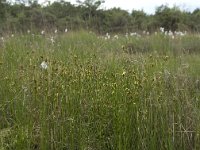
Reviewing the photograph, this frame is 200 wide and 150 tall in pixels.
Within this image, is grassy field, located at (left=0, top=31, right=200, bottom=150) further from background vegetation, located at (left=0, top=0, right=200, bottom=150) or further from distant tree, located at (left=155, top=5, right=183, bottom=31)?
distant tree, located at (left=155, top=5, right=183, bottom=31)

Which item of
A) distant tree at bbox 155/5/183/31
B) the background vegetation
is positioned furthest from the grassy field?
distant tree at bbox 155/5/183/31

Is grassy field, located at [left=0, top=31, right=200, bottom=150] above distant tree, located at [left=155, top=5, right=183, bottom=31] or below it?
below

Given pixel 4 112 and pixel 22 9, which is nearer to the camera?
pixel 4 112

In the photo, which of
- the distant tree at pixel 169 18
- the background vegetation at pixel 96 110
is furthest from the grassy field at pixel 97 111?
the distant tree at pixel 169 18

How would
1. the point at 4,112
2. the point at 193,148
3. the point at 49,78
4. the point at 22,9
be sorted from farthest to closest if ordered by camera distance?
the point at 22,9 < the point at 4,112 < the point at 49,78 < the point at 193,148

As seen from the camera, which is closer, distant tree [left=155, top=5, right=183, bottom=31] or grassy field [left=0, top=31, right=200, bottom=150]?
grassy field [left=0, top=31, right=200, bottom=150]

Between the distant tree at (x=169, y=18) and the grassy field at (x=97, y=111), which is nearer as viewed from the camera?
the grassy field at (x=97, y=111)

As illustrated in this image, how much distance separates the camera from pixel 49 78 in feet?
9.71

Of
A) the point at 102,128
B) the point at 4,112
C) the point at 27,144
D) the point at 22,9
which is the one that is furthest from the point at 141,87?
the point at 22,9

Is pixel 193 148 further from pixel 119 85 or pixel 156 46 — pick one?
pixel 156 46

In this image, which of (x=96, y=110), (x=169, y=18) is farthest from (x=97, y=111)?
(x=169, y=18)

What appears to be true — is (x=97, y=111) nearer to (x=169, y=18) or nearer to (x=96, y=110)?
(x=96, y=110)

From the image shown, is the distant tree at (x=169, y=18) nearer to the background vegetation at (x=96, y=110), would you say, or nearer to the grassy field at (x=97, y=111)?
the background vegetation at (x=96, y=110)

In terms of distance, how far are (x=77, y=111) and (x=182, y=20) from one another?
45.4ft
